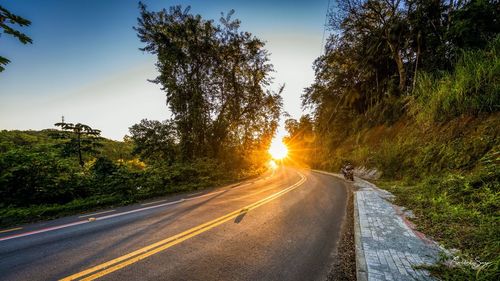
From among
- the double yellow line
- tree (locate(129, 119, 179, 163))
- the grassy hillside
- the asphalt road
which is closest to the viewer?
the double yellow line

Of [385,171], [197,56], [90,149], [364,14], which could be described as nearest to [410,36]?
[364,14]

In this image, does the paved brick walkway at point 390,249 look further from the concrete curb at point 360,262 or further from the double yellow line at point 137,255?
the double yellow line at point 137,255

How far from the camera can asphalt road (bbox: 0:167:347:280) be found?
2.87 m

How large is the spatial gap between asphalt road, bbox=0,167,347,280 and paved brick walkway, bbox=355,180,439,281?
560mm

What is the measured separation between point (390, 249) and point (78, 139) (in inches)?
570

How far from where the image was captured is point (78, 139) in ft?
37.4

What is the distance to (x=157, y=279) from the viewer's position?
268 centimetres

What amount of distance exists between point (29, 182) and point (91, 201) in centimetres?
188

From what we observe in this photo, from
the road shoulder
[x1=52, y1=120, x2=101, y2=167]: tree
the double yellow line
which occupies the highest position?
[x1=52, y1=120, x2=101, y2=167]: tree

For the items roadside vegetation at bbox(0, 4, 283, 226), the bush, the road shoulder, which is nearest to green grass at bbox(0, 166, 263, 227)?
roadside vegetation at bbox(0, 4, 283, 226)

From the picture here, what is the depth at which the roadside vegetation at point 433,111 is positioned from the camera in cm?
433

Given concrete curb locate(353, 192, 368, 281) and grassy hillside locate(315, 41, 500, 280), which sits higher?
grassy hillside locate(315, 41, 500, 280)

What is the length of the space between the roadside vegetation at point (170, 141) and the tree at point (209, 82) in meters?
0.08

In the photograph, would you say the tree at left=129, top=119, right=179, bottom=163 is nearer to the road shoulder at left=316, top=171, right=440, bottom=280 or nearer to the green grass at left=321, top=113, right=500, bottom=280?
the road shoulder at left=316, top=171, right=440, bottom=280
